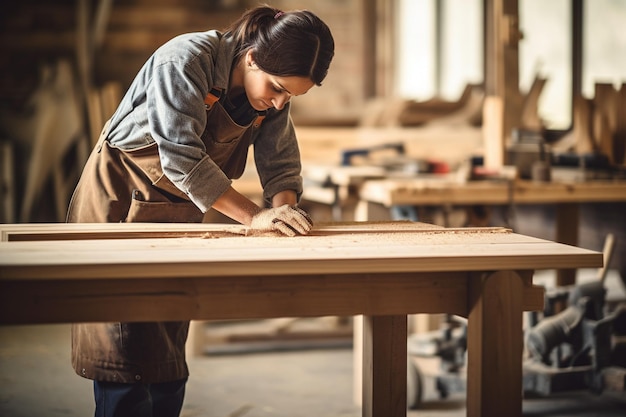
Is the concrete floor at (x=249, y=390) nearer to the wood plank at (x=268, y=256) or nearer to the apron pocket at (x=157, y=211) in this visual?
the apron pocket at (x=157, y=211)

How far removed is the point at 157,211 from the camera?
103 inches

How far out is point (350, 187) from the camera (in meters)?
4.09

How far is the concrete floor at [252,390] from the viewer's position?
3.88 metres

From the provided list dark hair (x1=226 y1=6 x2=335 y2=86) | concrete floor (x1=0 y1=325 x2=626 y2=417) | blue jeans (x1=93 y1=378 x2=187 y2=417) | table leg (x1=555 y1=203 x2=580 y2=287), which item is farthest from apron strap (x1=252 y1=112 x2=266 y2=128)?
table leg (x1=555 y1=203 x2=580 y2=287)

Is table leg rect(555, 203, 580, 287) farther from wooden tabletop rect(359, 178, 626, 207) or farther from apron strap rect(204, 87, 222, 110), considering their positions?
apron strap rect(204, 87, 222, 110)

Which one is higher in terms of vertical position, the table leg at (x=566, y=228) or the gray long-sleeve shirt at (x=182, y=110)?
the gray long-sleeve shirt at (x=182, y=110)

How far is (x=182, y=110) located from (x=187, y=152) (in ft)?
0.39

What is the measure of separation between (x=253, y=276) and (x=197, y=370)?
9.30ft

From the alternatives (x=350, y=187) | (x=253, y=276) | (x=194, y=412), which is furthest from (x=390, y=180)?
(x=253, y=276)

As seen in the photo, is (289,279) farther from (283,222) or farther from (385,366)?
(385,366)

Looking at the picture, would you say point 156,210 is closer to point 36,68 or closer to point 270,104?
point 270,104

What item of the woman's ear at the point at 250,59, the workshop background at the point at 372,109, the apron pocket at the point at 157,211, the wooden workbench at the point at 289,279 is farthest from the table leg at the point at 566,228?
the woman's ear at the point at 250,59

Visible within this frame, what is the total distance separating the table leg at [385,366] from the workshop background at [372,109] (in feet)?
4.43

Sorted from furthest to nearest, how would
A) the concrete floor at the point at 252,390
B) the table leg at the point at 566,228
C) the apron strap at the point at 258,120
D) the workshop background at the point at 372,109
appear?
the table leg at the point at 566,228
the workshop background at the point at 372,109
the concrete floor at the point at 252,390
the apron strap at the point at 258,120
